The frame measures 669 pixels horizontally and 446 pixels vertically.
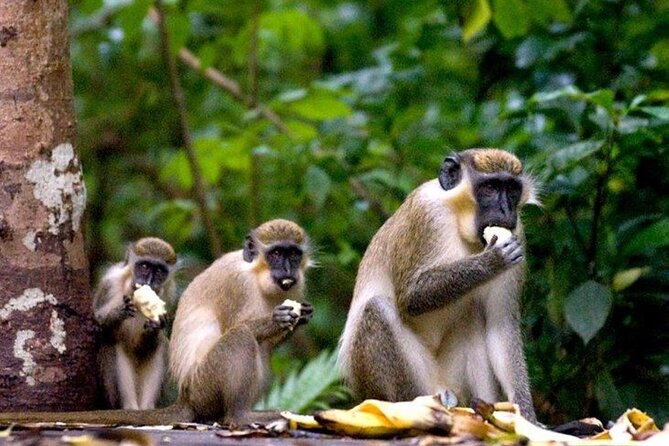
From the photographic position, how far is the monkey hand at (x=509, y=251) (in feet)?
21.1

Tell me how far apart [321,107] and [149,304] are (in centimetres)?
319

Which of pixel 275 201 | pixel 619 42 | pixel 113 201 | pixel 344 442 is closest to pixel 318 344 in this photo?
pixel 275 201

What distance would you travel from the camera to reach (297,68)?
16.2m

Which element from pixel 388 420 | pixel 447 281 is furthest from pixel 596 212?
pixel 388 420

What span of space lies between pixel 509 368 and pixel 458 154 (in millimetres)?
1357

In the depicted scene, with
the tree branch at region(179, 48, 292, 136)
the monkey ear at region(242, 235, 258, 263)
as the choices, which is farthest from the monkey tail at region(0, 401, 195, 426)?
the tree branch at region(179, 48, 292, 136)

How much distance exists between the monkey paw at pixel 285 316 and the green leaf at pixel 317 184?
2304mm

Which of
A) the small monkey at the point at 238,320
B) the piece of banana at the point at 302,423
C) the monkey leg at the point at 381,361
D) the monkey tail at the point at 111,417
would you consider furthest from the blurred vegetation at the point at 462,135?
the piece of banana at the point at 302,423

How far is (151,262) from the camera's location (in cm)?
791

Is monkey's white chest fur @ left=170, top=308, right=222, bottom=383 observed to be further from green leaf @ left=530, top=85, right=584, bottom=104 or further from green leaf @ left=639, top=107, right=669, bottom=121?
green leaf @ left=639, top=107, right=669, bottom=121

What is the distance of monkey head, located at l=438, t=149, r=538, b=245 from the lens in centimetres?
673

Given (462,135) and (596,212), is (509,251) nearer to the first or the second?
(596,212)

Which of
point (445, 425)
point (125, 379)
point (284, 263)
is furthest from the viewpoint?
point (284, 263)

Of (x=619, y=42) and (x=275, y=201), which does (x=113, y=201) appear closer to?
(x=275, y=201)
